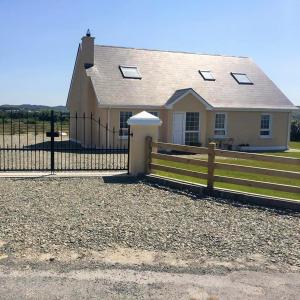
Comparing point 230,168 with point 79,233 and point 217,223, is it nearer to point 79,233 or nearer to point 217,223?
point 217,223

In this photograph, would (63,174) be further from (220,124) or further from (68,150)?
(220,124)

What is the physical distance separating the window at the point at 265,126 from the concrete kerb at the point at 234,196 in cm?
1696

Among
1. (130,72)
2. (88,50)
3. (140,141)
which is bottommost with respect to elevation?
(140,141)

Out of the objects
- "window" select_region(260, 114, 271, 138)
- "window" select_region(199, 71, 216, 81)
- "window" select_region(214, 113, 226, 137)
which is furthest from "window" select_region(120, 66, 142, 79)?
"window" select_region(260, 114, 271, 138)

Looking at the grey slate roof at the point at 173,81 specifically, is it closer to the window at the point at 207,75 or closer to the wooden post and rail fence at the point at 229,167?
the window at the point at 207,75

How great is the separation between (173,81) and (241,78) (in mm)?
5217

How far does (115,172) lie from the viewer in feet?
45.3

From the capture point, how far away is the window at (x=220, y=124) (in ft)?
85.3

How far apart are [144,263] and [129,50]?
2342cm

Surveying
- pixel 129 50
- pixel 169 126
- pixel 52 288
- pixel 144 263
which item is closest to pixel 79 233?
pixel 144 263

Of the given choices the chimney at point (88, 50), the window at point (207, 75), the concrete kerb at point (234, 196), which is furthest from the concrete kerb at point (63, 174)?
the window at point (207, 75)

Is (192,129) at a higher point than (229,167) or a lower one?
higher

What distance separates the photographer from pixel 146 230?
24.0 ft

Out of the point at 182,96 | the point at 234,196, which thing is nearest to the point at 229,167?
the point at 234,196
